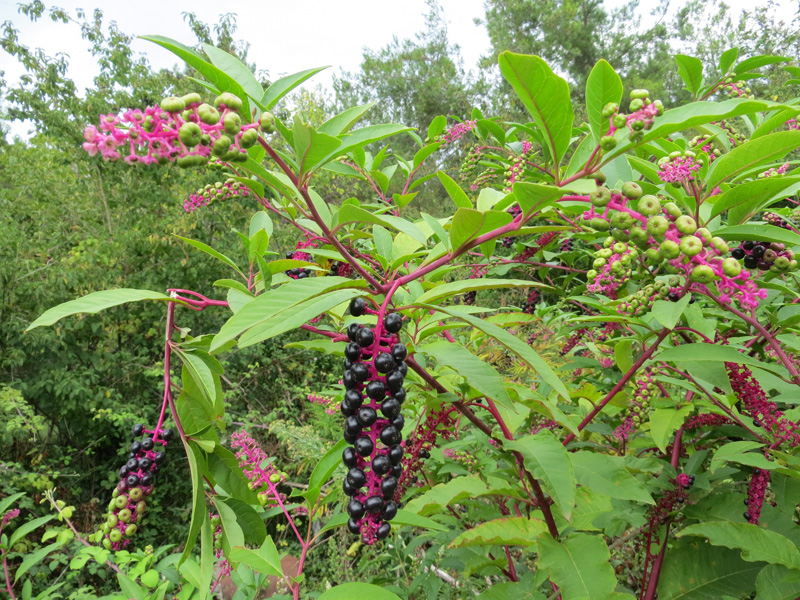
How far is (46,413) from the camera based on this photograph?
5965mm

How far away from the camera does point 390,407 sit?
0.89 m

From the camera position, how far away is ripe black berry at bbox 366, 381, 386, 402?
89 centimetres

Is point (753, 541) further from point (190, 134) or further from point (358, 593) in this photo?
point (190, 134)

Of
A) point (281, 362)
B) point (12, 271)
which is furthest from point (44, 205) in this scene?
point (281, 362)

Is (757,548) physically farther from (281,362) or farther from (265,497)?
(281,362)

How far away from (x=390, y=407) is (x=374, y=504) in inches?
7.7

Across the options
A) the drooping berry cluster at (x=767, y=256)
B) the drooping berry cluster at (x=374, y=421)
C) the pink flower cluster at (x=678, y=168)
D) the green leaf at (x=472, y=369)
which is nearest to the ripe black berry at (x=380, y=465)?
the drooping berry cluster at (x=374, y=421)

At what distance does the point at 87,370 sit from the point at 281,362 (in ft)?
8.37

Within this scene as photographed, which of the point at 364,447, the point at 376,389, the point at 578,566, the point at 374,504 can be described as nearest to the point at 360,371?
the point at 376,389

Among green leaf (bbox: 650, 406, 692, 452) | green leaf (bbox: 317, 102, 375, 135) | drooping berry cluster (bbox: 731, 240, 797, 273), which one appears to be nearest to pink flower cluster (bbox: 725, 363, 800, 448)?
green leaf (bbox: 650, 406, 692, 452)

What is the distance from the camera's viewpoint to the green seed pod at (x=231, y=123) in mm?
666

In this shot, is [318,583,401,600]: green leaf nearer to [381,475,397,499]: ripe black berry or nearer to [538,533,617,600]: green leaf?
[381,475,397,499]: ripe black berry

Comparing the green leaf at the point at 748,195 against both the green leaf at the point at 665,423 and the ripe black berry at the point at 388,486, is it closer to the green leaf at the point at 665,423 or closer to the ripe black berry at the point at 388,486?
the green leaf at the point at 665,423

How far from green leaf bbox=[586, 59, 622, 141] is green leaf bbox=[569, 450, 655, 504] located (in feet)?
2.90
